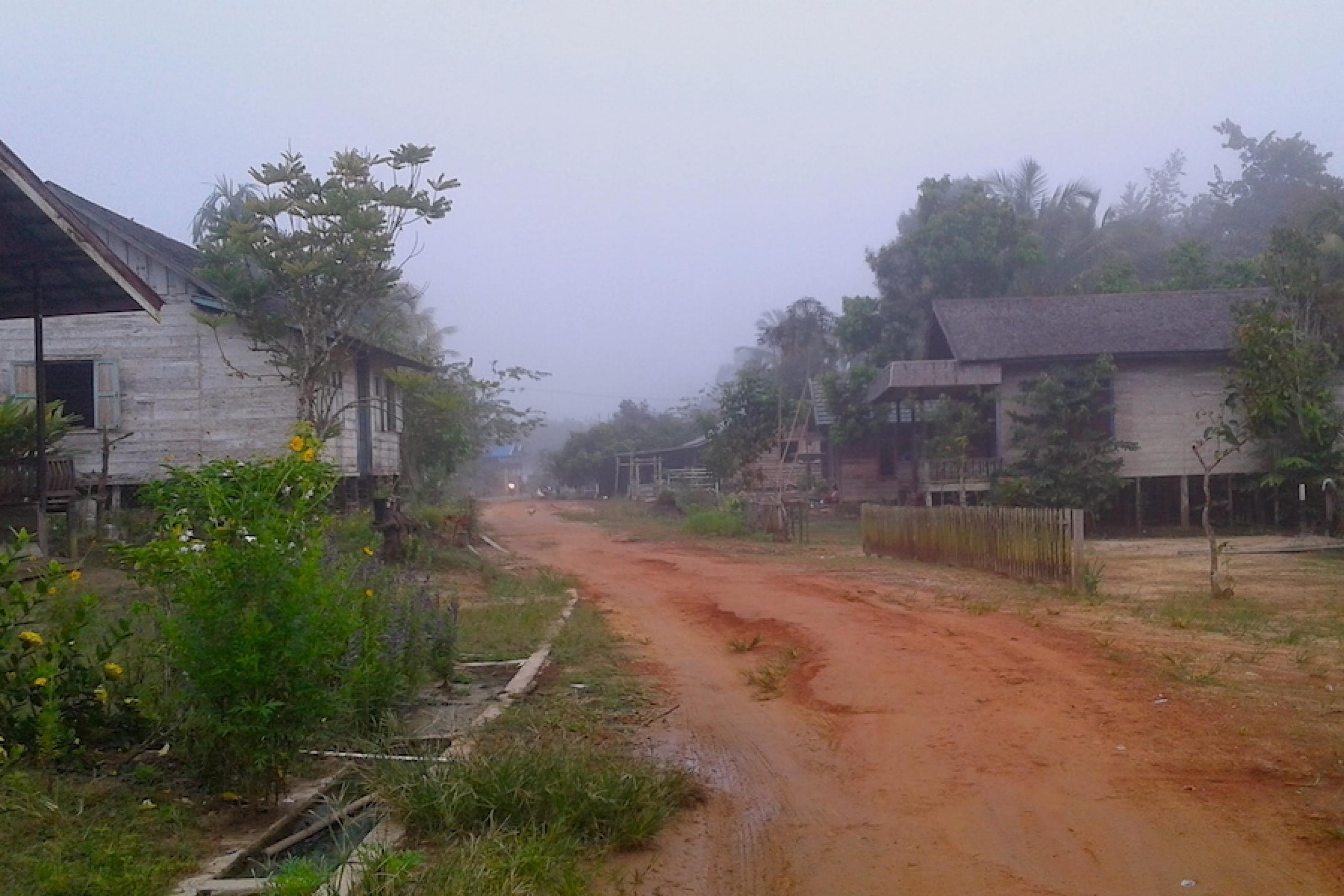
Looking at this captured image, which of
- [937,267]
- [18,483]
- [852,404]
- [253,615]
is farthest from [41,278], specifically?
[937,267]

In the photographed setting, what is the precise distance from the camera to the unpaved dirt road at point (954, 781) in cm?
511

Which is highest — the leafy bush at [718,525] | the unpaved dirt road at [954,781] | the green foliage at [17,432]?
the green foliage at [17,432]

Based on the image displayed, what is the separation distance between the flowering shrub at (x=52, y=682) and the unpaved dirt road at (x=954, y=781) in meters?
2.94

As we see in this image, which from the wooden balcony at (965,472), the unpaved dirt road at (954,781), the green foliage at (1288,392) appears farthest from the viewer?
the wooden balcony at (965,472)

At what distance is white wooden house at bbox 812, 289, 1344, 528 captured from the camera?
30031mm

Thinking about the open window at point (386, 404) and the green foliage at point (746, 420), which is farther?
the green foliage at point (746, 420)

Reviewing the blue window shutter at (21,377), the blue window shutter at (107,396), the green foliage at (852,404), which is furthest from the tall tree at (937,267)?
the blue window shutter at (21,377)

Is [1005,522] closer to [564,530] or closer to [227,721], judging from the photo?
[227,721]

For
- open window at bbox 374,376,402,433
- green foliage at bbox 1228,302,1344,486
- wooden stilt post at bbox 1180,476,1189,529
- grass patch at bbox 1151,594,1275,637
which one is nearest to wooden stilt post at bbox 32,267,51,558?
grass patch at bbox 1151,594,1275,637

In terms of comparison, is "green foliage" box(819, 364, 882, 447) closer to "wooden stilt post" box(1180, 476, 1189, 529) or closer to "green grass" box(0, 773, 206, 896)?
"wooden stilt post" box(1180, 476, 1189, 529)

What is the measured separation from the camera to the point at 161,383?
19.6 m

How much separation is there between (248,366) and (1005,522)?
12447mm

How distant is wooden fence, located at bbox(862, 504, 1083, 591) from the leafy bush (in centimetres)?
550

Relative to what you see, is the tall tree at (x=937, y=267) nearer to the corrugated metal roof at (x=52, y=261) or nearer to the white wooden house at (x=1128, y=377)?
the white wooden house at (x=1128, y=377)
